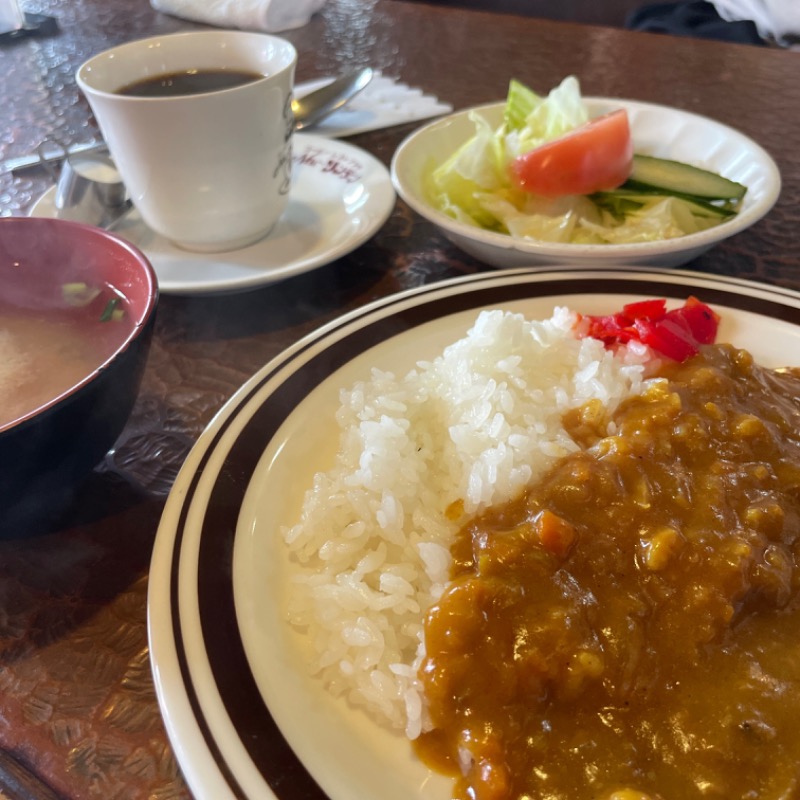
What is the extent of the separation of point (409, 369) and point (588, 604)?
85cm

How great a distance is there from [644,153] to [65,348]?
7.35ft

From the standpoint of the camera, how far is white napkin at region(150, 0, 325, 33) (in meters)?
4.74

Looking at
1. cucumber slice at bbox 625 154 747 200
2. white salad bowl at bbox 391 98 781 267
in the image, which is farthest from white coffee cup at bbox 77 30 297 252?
cucumber slice at bbox 625 154 747 200

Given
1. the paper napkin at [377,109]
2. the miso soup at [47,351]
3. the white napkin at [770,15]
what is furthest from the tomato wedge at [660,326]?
the white napkin at [770,15]

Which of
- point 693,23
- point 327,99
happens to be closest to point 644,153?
point 327,99

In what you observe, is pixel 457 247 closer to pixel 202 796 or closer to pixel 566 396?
pixel 566 396

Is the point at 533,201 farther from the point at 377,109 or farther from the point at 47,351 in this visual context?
the point at 47,351

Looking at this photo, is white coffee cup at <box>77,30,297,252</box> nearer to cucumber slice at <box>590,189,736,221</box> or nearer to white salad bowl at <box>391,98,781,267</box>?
white salad bowl at <box>391,98,781,267</box>

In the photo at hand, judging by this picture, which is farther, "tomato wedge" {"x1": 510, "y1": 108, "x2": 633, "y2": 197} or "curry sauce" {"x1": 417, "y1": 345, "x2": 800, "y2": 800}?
"tomato wedge" {"x1": 510, "y1": 108, "x2": 633, "y2": 197}

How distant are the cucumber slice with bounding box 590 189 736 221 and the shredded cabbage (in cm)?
2

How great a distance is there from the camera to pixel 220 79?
2.32m

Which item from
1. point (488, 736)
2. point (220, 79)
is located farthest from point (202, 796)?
point (220, 79)

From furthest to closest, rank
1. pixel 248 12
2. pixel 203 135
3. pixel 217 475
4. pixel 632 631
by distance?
pixel 248 12 < pixel 203 135 < pixel 217 475 < pixel 632 631

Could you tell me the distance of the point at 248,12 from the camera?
482cm
